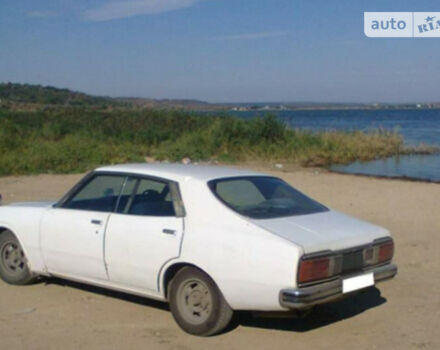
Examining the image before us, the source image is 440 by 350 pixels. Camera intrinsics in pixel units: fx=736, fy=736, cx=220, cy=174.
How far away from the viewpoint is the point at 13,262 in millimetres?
7578

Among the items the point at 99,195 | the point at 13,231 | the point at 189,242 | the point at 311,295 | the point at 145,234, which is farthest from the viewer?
the point at 13,231

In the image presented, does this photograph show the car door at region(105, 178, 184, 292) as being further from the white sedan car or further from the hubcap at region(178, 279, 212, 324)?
the hubcap at region(178, 279, 212, 324)

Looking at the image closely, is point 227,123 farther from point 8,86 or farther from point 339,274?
A: point 8,86

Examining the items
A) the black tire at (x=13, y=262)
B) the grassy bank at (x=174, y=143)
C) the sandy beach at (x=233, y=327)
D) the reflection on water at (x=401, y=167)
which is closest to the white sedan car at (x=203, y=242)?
the black tire at (x=13, y=262)

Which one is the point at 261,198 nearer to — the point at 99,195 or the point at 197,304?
the point at 197,304

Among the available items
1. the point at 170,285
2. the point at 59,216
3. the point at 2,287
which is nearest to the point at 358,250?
the point at 170,285

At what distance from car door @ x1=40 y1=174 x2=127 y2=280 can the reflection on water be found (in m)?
16.9

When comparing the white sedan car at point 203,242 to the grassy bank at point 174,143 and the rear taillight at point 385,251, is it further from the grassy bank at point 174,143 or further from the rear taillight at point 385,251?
the grassy bank at point 174,143

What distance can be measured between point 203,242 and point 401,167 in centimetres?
2228

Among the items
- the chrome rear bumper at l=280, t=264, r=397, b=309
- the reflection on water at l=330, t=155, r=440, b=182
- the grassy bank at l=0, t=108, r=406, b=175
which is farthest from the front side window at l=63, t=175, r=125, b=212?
the reflection on water at l=330, t=155, r=440, b=182

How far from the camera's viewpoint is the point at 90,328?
20.2 ft

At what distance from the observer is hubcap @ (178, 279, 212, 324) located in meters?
5.87

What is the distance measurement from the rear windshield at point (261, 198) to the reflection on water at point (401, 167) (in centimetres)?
1640

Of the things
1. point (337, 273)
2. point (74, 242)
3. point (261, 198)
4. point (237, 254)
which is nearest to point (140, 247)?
point (74, 242)
